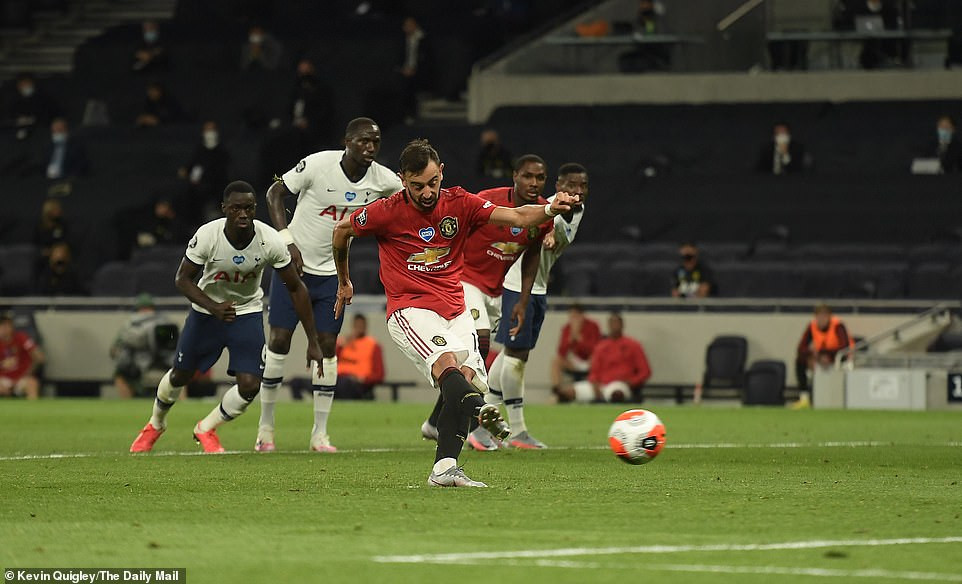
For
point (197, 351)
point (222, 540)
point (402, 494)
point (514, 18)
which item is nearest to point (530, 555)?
point (222, 540)

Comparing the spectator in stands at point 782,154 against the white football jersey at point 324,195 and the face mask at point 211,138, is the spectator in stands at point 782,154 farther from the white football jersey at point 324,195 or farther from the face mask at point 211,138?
the white football jersey at point 324,195

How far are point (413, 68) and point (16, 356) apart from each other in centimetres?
843

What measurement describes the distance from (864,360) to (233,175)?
36.3 feet

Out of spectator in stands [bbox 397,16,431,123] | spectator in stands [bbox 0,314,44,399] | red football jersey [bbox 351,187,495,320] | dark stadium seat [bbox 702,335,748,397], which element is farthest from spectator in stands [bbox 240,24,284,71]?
red football jersey [bbox 351,187,495,320]

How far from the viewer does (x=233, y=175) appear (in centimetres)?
2836

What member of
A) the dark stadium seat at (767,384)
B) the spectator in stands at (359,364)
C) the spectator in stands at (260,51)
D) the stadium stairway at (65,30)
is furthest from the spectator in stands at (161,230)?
the dark stadium seat at (767,384)

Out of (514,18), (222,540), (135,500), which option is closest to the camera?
(222,540)

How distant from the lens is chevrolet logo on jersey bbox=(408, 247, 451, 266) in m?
10.1

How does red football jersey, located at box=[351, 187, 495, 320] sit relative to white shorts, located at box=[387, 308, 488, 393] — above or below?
above

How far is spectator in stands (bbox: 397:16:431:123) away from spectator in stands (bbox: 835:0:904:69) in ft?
23.2

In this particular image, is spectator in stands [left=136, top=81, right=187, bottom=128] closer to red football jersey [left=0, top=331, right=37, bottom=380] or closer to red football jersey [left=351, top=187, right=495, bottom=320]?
red football jersey [left=0, top=331, right=37, bottom=380]

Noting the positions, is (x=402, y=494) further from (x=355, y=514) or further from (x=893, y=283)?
(x=893, y=283)

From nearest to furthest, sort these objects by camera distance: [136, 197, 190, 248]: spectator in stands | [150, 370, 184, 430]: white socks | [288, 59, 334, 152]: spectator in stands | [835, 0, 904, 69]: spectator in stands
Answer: [150, 370, 184, 430]: white socks, [835, 0, 904, 69]: spectator in stands, [136, 197, 190, 248]: spectator in stands, [288, 59, 334, 152]: spectator in stands

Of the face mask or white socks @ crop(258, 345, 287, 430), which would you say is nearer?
white socks @ crop(258, 345, 287, 430)
